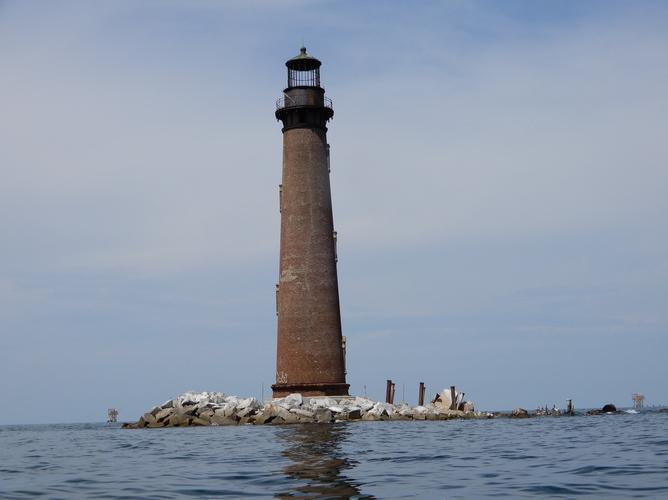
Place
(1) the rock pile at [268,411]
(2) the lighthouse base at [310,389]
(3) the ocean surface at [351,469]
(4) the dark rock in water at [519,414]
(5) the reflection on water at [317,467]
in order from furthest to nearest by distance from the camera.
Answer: (4) the dark rock in water at [519,414], (2) the lighthouse base at [310,389], (1) the rock pile at [268,411], (3) the ocean surface at [351,469], (5) the reflection on water at [317,467]

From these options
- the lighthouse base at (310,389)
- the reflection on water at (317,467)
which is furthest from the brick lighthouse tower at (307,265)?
the reflection on water at (317,467)

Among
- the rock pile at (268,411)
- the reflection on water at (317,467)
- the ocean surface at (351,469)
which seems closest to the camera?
the reflection on water at (317,467)

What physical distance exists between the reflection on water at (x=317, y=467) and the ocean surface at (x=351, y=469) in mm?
22

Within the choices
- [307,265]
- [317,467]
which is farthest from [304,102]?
[317,467]

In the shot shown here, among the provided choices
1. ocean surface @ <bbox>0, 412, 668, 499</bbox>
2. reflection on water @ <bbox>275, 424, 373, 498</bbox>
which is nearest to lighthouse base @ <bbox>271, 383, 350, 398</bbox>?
reflection on water @ <bbox>275, 424, 373, 498</bbox>

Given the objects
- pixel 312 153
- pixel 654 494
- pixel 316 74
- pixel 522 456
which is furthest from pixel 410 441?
pixel 316 74

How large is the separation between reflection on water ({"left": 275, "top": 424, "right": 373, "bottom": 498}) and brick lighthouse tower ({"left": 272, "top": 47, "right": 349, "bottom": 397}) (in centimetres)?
1302

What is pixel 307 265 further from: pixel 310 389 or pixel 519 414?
pixel 519 414

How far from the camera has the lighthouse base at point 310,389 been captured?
39.7 meters

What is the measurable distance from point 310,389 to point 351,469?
24210mm

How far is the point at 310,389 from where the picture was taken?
39.8 meters

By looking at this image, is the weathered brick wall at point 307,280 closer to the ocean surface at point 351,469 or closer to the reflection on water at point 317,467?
the reflection on water at point 317,467

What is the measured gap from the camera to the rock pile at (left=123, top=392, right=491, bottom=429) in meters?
37.9

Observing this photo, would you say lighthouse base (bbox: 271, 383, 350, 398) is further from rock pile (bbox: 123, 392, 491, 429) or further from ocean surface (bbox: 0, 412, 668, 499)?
ocean surface (bbox: 0, 412, 668, 499)
